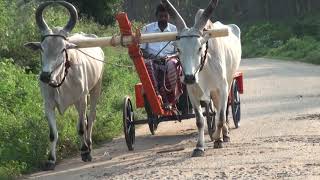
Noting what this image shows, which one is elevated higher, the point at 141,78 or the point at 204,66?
the point at 204,66

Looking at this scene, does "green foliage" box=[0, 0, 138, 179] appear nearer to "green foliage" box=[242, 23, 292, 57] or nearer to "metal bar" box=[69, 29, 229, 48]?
"metal bar" box=[69, 29, 229, 48]

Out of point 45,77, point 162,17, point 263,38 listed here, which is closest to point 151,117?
point 162,17

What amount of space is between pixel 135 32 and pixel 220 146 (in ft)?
6.12

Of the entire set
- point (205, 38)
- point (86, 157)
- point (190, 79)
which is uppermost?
point (205, 38)

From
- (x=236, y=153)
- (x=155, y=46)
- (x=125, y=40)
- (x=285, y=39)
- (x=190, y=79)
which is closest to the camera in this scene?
(x=190, y=79)

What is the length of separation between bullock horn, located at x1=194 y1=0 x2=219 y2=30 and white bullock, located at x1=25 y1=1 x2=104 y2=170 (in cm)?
153

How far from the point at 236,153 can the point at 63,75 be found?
7.70 ft

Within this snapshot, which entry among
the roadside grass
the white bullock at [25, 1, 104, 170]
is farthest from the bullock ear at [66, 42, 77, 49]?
the roadside grass

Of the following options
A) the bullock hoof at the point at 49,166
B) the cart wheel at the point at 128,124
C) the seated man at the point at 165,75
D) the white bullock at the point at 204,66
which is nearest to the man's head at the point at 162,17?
the seated man at the point at 165,75

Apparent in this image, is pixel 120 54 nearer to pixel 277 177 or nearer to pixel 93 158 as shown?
pixel 93 158

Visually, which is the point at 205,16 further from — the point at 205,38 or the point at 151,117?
the point at 151,117

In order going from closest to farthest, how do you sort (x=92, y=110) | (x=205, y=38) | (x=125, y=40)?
(x=205, y=38) → (x=125, y=40) → (x=92, y=110)

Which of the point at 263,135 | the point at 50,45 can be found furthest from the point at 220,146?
the point at 50,45

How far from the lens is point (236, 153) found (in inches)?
360
